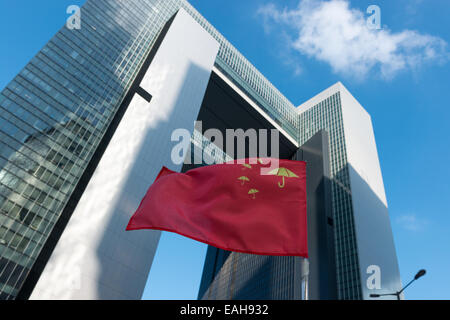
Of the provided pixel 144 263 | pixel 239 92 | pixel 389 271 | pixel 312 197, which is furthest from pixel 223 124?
pixel 389 271

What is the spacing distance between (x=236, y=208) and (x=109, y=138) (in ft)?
106

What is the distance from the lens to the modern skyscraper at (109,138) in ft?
85.7

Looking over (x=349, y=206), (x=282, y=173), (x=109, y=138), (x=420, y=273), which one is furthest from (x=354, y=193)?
(x=282, y=173)

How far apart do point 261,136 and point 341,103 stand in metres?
22.3

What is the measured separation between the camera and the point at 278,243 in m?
7.89

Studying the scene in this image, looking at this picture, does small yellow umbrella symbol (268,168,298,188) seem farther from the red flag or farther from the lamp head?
the lamp head

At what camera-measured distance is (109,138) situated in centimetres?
3806

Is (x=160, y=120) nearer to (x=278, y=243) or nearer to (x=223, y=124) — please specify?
(x=223, y=124)

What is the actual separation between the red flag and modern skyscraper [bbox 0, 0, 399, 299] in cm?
1779

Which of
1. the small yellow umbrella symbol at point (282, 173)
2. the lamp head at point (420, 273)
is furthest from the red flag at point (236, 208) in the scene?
the lamp head at point (420, 273)

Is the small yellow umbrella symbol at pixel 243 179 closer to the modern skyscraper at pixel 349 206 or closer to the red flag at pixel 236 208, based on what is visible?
the red flag at pixel 236 208

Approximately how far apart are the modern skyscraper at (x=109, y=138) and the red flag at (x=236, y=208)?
17.8 metres

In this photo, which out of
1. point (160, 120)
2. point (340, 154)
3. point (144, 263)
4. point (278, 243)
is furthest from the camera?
point (340, 154)

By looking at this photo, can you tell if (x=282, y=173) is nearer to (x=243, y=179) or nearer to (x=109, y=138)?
(x=243, y=179)
